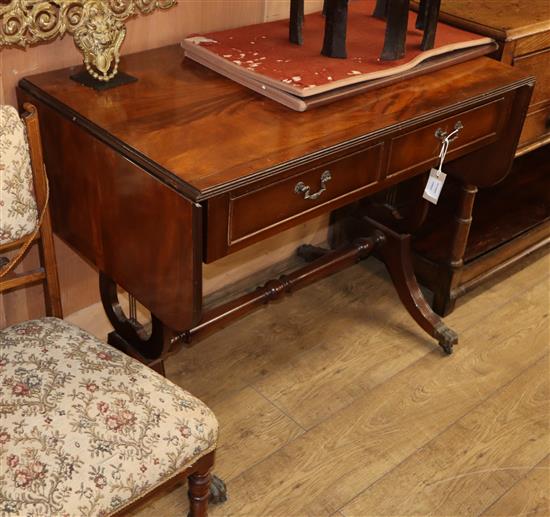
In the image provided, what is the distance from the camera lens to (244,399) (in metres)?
2.21

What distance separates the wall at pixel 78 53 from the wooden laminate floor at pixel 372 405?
0.41 feet

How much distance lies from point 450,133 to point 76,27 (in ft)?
2.92

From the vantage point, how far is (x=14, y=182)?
151 cm

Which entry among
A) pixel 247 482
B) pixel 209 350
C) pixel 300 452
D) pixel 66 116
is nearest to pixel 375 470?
pixel 300 452

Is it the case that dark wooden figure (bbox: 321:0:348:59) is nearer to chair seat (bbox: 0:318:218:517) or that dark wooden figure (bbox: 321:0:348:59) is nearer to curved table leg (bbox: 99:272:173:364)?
curved table leg (bbox: 99:272:173:364)

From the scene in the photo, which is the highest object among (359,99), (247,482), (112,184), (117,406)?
(359,99)

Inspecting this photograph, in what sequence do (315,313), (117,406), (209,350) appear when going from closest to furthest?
(117,406) → (209,350) → (315,313)

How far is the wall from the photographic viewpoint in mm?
1736

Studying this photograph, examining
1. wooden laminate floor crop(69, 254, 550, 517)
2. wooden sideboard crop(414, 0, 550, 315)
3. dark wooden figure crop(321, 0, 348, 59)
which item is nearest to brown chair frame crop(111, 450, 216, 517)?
wooden laminate floor crop(69, 254, 550, 517)

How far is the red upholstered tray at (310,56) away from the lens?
1.70m

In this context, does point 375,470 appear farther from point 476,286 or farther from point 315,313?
point 476,286

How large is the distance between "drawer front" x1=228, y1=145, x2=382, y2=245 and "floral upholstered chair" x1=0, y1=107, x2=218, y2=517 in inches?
13.9

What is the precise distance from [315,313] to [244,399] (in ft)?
1.55

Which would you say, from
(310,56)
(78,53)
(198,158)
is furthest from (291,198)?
(78,53)
